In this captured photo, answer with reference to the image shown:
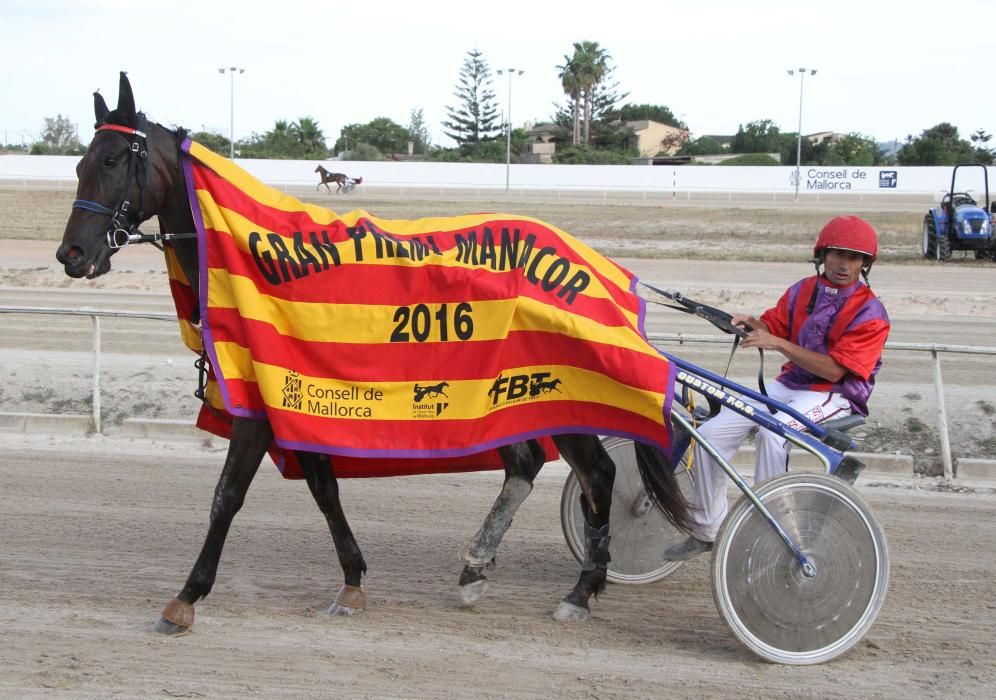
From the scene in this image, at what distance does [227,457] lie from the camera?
13.6ft

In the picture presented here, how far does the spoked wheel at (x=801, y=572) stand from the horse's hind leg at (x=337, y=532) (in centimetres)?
148

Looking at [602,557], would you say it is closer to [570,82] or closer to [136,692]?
[136,692]

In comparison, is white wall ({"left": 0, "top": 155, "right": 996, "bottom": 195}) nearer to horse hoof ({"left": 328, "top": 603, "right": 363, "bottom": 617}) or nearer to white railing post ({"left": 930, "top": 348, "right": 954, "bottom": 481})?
white railing post ({"left": 930, "top": 348, "right": 954, "bottom": 481})

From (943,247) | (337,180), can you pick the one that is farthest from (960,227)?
(337,180)

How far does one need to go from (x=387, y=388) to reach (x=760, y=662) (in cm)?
176

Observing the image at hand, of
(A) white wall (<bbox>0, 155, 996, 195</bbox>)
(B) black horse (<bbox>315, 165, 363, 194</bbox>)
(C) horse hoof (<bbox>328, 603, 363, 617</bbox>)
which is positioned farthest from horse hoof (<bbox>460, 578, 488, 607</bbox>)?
(A) white wall (<bbox>0, 155, 996, 195</bbox>)

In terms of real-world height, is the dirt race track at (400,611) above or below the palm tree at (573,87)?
below

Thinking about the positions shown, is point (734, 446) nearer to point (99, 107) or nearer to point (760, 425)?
point (760, 425)

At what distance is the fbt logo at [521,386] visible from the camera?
4.02m

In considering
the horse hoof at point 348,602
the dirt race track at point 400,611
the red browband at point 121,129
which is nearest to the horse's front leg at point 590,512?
the dirt race track at point 400,611

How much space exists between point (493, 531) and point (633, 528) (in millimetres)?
786

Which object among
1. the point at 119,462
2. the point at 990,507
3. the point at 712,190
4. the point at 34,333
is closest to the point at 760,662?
the point at 990,507

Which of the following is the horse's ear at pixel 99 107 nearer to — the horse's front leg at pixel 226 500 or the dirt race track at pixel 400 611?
the horse's front leg at pixel 226 500

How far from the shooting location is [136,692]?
3.46m
